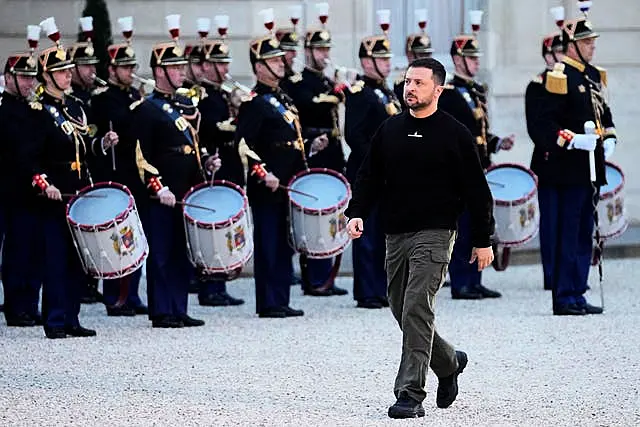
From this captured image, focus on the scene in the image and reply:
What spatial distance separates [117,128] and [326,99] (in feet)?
5.87

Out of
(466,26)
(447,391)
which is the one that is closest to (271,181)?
(447,391)

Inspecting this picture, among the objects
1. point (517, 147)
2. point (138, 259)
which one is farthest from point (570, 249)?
point (517, 147)

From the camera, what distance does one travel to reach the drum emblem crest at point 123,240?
12016 millimetres

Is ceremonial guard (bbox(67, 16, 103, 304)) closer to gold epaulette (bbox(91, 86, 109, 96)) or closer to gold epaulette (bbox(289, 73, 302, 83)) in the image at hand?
gold epaulette (bbox(91, 86, 109, 96))

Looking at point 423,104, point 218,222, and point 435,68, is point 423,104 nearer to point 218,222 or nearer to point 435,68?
point 435,68

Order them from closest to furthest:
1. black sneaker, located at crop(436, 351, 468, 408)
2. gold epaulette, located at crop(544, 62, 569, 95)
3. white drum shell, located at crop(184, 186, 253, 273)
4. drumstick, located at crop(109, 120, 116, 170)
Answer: black sneaker, located at crop(436, 351, 468, 408), white drum shell, located at crop(184, 186, 253, 273), gold epaulette, located at crop(544, 62, 569, 95), drumstick, located at crop(109, 120, 116, 170)

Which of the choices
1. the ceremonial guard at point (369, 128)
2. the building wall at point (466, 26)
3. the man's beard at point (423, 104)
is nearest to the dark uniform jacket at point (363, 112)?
the ceremonial guard at point (369, 128)

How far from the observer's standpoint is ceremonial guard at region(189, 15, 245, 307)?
1423 centimetres

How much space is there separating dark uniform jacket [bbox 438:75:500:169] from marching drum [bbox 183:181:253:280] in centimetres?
216

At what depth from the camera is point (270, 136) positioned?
43.8ft

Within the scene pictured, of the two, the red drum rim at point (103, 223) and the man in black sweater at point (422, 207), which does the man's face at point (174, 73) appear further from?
the man in black sweater at point (422, 207)

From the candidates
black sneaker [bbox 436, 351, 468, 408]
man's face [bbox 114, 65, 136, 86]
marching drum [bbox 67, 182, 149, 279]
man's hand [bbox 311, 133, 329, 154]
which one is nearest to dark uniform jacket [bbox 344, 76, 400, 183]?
man's hand [bbox 311, 133, 329, 154]

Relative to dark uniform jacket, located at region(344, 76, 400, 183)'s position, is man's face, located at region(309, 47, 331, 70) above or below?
above

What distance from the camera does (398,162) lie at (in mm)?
9117
